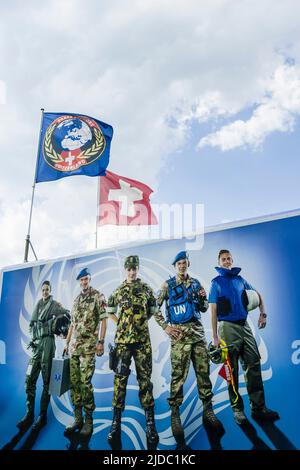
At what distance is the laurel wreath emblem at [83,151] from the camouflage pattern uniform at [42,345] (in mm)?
2938

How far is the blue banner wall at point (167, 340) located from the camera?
4319 millimetres

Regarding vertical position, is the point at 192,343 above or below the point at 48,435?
above

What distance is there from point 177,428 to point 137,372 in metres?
0.90

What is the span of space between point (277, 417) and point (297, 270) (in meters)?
1.68

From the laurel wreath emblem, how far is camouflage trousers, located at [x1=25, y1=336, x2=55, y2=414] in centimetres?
360

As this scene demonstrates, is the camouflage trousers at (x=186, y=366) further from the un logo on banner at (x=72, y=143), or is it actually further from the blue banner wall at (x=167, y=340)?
the un logo on banner at (x=72, y=143)

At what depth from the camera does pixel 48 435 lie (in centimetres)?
552

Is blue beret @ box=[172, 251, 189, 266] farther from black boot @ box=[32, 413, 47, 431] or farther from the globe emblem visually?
the globe emblem

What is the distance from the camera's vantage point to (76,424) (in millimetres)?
5402

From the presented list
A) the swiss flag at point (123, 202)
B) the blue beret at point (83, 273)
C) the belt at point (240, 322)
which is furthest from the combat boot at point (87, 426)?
the swiss flag at point (123, 202)

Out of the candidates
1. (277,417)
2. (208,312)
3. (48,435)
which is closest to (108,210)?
(208,312)

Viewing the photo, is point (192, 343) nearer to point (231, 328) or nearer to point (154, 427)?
point (231, 328)

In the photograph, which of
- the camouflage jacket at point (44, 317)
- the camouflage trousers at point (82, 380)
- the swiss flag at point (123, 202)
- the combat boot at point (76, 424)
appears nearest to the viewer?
the combat boot at point (76, 424)

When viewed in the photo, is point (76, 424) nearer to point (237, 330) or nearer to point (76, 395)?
point (76, 395)
